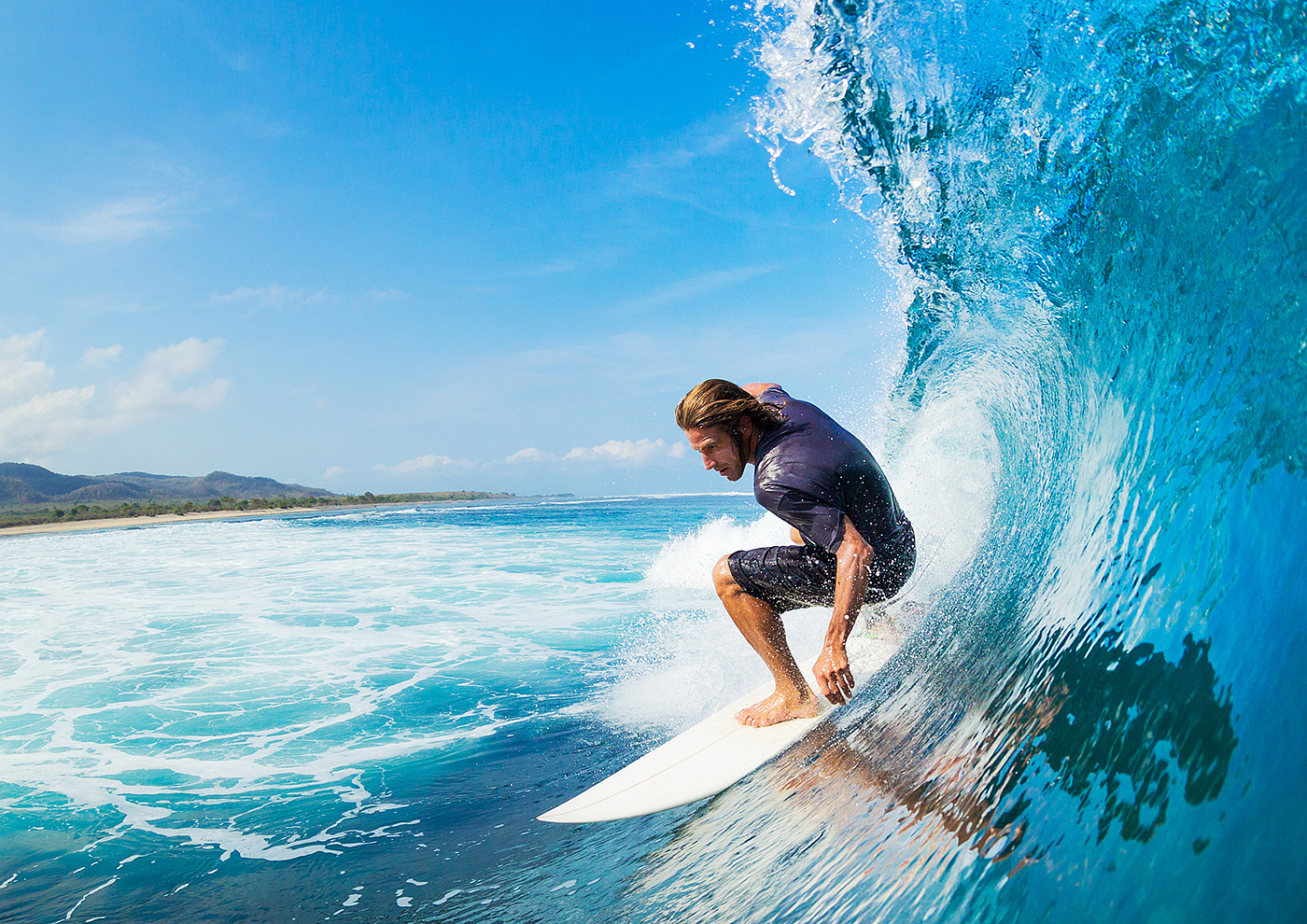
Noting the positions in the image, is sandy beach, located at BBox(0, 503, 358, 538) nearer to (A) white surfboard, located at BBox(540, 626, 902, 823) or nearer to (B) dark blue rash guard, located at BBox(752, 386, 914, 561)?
(A) white surfboard, located at BBox(540, 626, 902, 823)

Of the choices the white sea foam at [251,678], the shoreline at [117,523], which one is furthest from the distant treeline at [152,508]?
the white sea foam at [251,678]

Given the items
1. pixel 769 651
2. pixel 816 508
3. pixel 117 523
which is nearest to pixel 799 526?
pixel 816 508

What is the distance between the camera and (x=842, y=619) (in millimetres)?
2473

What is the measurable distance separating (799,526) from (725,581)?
24.3 inches

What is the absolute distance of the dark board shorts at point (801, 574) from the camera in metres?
2.91

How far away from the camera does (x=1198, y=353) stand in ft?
7.18

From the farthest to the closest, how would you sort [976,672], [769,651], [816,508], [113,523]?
1. [113,523]
2. [769,651]
3. [976,672]
4. [816,508]

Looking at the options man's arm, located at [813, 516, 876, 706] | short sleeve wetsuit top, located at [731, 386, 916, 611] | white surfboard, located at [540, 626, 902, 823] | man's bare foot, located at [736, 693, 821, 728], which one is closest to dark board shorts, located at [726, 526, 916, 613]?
short sleeve wetsuit top, located at [731, 386, 916, 611]

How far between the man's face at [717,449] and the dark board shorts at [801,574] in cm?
39

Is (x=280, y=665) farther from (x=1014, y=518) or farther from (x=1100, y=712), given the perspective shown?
(x=1100, y=712)

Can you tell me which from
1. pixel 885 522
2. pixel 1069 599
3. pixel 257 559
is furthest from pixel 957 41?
pixel 257 559

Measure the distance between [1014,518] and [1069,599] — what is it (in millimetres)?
2839

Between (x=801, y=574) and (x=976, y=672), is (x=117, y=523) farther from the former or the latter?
(x=976, y=672)

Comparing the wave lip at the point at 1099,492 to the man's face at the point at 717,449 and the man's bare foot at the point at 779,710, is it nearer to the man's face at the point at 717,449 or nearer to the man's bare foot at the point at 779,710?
the man's bare foot at the point at 779,710
